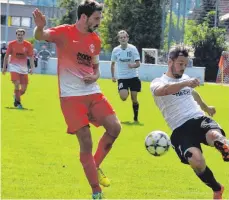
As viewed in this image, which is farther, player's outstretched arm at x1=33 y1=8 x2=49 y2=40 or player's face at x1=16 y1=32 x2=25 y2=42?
player's face at x1=16 y1=32 x2=25 y2=42

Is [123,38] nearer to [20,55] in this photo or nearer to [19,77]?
[20,55]

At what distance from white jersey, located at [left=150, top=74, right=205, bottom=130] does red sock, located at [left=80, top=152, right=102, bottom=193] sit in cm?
108

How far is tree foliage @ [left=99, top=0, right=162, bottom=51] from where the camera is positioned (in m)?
61.6

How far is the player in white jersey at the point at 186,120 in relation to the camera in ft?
28.1

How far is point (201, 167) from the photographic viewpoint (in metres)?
8.59

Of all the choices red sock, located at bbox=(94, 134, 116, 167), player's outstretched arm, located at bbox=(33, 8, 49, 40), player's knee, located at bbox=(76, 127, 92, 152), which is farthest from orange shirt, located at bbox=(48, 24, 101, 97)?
red sock, located at bbox=(94, 134, 116, 167)

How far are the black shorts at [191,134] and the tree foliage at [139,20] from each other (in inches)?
2077

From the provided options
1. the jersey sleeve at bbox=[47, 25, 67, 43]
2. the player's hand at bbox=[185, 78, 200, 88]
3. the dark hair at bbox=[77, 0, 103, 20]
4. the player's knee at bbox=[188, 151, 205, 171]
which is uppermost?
the dark hair at bbox=[77, 0, 103, 20]

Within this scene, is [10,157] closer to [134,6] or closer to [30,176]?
[30,176]

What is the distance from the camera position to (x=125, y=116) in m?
20.5

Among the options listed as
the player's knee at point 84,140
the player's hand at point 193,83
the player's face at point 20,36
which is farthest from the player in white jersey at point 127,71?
the player's hand at point 193,83

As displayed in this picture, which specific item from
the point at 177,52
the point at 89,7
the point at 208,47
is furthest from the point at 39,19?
the point at 208,47

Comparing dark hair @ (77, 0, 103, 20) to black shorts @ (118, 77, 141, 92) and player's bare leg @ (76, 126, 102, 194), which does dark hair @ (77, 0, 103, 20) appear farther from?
black shorts @ (118, 77, 141, 92)

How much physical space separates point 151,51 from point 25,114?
3529 centimetres
